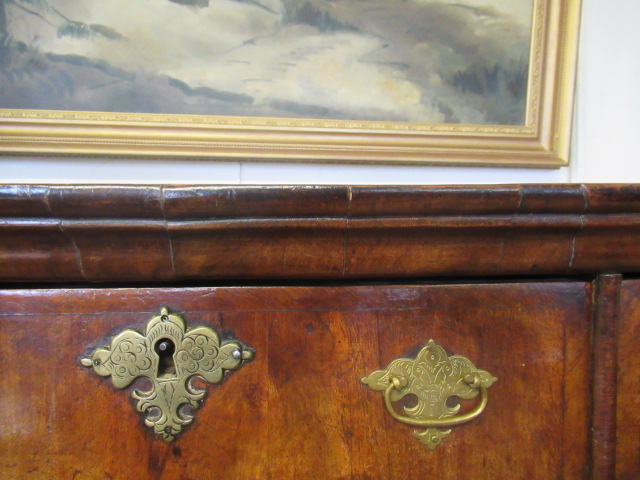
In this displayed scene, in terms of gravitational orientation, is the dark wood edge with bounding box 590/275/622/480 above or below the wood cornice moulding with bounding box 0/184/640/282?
below

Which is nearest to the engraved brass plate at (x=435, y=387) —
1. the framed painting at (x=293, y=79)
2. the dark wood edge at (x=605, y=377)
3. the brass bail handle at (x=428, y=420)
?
the brass bail handle at (x=428, y=420)

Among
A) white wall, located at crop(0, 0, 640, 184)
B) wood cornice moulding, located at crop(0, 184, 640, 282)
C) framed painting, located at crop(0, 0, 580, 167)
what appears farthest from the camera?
white wall, located at crop(0, 0, 640, 184)

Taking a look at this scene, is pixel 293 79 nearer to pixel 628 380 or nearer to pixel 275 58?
pixel 275 58

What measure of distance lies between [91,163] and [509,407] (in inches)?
33.4

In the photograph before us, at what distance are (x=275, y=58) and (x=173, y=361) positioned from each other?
731mm

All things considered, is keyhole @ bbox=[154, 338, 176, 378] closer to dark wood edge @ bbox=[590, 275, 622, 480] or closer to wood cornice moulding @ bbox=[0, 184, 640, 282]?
wood cornice moulding @ bbox=[0, 184, 640, 282]

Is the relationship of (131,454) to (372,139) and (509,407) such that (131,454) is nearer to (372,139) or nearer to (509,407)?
(509,407)

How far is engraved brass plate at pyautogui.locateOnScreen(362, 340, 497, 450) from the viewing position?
0.39 metres

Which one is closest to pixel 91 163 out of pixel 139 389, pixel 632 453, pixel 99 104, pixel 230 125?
pixel 99 104

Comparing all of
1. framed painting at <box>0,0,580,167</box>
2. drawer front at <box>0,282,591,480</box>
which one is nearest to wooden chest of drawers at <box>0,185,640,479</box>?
drawer front at <box>0,282,591,480</box>

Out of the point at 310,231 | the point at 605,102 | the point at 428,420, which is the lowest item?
the point at 428,420

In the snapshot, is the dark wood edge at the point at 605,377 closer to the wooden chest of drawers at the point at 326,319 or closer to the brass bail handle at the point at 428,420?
the wooden chest of drawers at the point at 326,319

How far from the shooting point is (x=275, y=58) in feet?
3.04

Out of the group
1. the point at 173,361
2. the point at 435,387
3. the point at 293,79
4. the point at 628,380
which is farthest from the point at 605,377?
the point at 293,79
